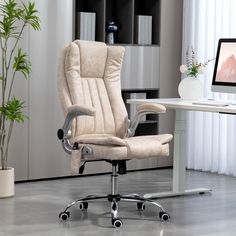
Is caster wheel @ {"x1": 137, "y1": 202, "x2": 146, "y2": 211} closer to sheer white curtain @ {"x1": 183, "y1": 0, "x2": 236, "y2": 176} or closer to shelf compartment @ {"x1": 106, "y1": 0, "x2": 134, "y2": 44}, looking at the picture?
sheer white curtain @ {"x1": 183, "y1": 0, "x2": 236, "y2": 176}

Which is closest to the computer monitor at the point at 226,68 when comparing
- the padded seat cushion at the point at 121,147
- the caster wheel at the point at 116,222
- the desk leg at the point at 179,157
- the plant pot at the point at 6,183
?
the desk leg at the point at 179,157

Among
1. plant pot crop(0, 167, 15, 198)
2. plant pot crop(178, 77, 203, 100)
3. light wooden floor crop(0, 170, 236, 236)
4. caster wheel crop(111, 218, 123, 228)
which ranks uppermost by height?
plant pot crop(178, 77, 203, 100)

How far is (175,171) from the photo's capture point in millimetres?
5980

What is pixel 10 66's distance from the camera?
6.36 meters

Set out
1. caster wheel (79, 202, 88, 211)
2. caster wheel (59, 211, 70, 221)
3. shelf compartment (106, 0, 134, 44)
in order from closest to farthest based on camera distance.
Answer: caster wheel (59, 211, 70, 221) < caster wheel (79, 202, 88, 211) < shelf compartment (106, 0, 134, 44)

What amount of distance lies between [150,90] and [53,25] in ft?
4.62

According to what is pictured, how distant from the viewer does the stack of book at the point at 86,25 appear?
22.5 ft

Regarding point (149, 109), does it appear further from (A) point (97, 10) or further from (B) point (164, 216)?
(A) point (97, 10)

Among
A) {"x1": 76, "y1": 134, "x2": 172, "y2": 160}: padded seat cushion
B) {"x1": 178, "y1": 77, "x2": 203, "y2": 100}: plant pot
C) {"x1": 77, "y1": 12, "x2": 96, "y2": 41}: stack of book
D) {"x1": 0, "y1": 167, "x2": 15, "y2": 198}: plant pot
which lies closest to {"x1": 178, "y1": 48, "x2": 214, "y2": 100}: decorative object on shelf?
{"x1": 178, "y1": 77, "x2": 203, "y2": 100}: plant pot

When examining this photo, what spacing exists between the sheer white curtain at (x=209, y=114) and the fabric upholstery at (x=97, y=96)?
207 centimetres

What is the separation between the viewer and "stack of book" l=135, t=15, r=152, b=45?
730cm

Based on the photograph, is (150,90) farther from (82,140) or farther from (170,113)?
(82,140)

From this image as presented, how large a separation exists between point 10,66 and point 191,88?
162 cm

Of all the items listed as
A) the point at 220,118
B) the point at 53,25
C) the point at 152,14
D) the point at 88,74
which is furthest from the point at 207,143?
the point at 88,74
